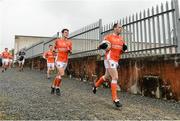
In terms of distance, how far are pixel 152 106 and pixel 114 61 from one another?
1.60 metres

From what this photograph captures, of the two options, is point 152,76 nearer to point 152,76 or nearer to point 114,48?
point 152,76

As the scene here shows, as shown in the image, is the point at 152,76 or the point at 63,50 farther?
the point at 63,50

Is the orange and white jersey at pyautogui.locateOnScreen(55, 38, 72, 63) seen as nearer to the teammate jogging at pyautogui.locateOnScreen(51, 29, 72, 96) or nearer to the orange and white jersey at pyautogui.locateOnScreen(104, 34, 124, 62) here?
the teammate jogging at pyautogui.locateOnScreen(51, 29, 72, 96)

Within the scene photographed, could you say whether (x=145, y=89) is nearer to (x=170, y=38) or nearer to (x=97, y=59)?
(x=170, y=38)

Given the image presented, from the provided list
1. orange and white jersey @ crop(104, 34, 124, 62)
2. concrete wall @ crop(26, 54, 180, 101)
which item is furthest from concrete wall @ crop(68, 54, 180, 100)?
orange and white jersey @ crop(104, 34, 124, 62)

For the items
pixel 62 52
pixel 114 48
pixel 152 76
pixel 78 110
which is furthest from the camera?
pixel 62 52

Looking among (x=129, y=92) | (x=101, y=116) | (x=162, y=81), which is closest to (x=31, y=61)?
(x=129, y=92)

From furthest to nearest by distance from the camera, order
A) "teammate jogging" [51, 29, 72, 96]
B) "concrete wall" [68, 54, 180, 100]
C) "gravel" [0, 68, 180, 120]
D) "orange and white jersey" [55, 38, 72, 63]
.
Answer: "orange and white jersey" [55, 38, 72, 63] → "teammate jogging" [51, 29, 72, 96] → "concrete wall" [68, 54, 180, 100] → "gravel" [0, 68, 180, 120]

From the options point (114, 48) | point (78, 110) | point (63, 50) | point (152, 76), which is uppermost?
point (63, 50)

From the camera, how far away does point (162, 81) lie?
8.37 metres

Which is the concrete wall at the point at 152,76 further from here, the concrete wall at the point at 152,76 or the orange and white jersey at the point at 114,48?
the orange and white jersey at the point at 114,48

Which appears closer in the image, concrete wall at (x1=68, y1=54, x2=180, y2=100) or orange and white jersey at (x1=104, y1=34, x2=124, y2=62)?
orange and white jersey at (x1=104, y1=34, x2=124, y2=62)

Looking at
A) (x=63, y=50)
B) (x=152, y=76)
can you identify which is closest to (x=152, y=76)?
(x=152, y=76)

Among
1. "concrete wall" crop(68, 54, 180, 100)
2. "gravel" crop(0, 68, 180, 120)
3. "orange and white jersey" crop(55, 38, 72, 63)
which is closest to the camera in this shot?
"gravel" crop(0, 68, 180, 120)
